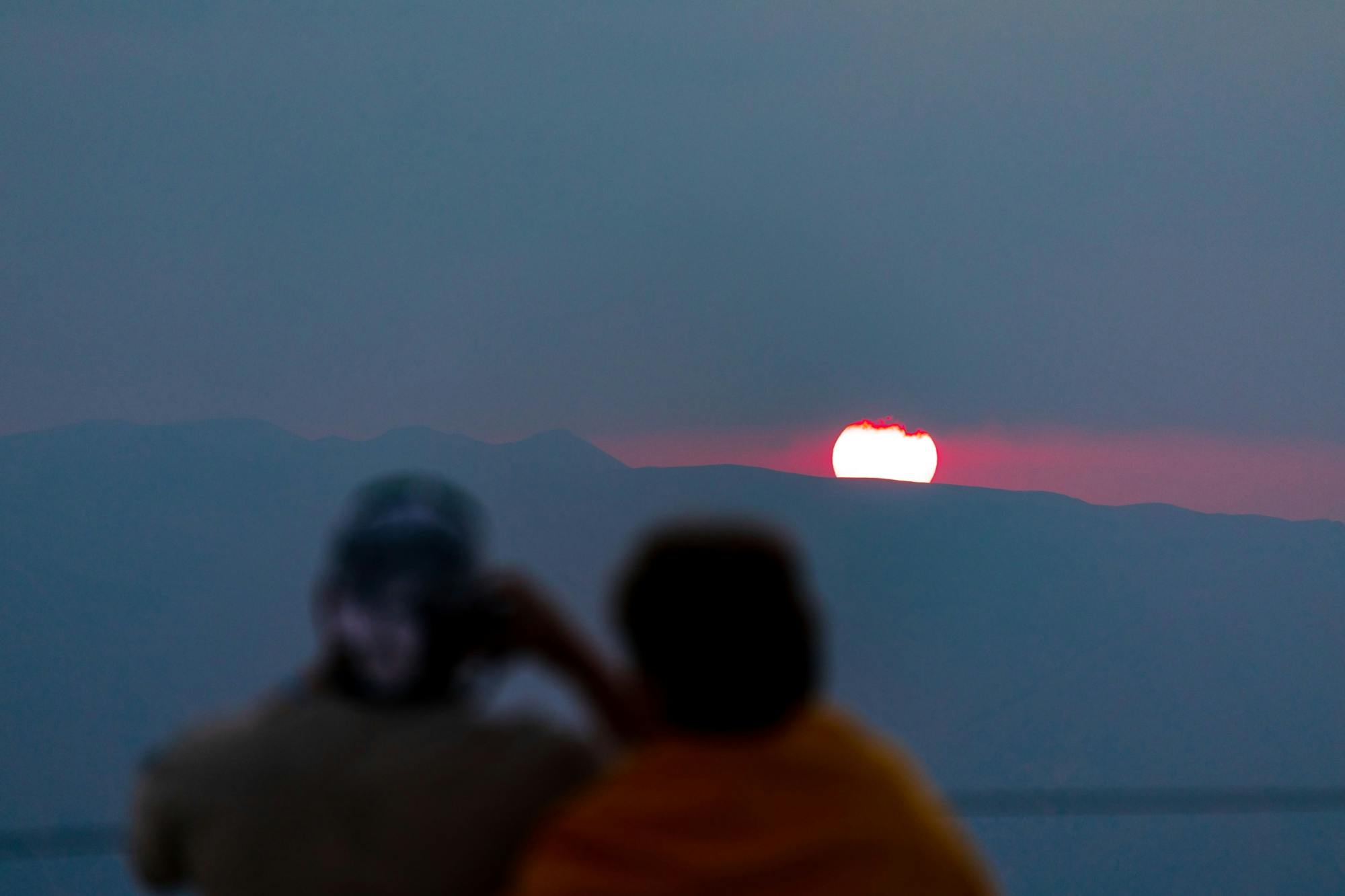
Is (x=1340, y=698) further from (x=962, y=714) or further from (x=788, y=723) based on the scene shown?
(x=788, y=723)

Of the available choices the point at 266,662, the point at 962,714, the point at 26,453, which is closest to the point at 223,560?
the point at 266,662

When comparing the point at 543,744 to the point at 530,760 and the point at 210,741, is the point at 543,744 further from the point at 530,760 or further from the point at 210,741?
the point at 210,741

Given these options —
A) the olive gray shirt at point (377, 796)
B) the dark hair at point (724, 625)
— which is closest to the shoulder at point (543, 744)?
the olive gray shirt at point (377, 796)

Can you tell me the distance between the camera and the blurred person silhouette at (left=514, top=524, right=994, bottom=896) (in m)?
1.03

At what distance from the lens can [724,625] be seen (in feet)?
3.40

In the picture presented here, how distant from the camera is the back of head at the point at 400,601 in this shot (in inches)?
45.9

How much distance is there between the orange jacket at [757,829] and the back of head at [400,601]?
20 cm

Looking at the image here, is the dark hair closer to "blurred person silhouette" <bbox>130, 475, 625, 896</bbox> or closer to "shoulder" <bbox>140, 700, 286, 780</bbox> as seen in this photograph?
"blurred person silhouette" <bbox>130, 475, 625, 896</bbox>

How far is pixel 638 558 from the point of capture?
3.46 ft

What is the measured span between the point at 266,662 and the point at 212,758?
2198 inches

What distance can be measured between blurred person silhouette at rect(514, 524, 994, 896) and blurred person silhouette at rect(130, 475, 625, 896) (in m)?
0.12

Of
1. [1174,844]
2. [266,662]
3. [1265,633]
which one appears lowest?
[1174,844]

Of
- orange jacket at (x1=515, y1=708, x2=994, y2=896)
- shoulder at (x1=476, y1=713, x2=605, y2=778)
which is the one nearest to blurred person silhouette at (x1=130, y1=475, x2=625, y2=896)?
shoulder at (x1=476, y1=713, x2=605, y2=778)

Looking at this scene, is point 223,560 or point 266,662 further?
point 223,560
